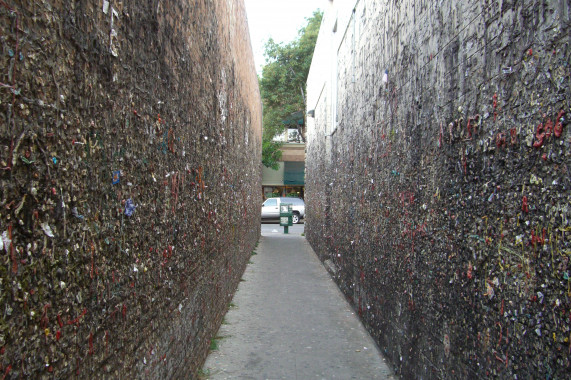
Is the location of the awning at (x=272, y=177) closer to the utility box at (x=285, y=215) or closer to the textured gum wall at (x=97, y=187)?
the utility box at (x=285, y=215)

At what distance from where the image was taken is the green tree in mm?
33375

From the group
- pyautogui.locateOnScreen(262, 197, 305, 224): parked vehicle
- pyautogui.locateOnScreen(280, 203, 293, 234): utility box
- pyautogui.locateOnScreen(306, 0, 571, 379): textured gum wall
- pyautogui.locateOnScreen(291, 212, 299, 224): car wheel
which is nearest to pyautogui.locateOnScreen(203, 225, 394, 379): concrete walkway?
pyautogui.locateOnScreen(306, 0, 571, 379): textured gum wall

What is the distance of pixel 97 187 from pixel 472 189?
2002 mm

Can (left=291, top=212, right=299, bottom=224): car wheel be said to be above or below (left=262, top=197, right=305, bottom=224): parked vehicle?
below

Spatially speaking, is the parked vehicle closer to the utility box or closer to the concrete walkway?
the utility box

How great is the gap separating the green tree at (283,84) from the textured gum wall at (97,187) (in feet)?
97.5

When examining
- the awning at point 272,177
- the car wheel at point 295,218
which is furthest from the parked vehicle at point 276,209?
the awning at point 272,177

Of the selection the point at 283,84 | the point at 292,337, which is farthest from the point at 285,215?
the point at 292,337

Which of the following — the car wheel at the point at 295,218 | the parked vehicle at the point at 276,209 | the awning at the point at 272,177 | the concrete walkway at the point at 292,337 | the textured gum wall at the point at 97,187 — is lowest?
the concrete walkway at the point at 292,337

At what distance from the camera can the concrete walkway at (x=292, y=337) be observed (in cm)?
475

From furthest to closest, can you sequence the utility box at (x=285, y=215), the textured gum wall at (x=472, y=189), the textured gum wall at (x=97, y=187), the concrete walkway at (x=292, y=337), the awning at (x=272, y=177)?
1. the awning at (x=272, y=177)
2. the utility box at (x=285, y=215)
3. the concrete walkway at (x=292, y=337)
4. the textured gum wall at (x=472, y=189)
5. the textured gum wall at (x=97, y=187)

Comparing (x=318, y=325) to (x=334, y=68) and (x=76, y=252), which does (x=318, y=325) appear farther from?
(x=334, y=68)

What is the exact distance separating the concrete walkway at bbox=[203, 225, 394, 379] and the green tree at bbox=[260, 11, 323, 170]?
24766mm

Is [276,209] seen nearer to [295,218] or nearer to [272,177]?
[295,218]
